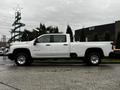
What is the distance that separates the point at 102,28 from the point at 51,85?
33823 mm

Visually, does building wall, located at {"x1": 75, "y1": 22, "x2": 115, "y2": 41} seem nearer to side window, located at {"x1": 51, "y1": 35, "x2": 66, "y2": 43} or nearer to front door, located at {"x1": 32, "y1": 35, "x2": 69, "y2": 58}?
side window, located at {"x1": 51, "y1": 35, "x2": 66, "y2": 43}

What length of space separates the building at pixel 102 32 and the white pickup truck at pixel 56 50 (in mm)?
20172

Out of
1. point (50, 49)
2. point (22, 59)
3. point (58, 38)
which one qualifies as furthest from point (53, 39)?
point (22, 59)

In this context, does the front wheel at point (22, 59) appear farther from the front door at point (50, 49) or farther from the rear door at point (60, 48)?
the rear door at point (60, 48)

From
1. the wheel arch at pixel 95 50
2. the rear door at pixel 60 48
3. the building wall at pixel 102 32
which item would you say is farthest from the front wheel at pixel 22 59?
the building wall at pixel 102 32

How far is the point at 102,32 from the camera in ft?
132

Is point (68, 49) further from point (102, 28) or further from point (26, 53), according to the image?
point (102, 28)

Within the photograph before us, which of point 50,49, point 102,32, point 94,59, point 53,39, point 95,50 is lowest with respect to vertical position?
point 94,59

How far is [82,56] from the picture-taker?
14.5m

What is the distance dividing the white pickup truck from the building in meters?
20.2

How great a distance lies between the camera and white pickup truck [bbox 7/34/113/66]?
566 inches

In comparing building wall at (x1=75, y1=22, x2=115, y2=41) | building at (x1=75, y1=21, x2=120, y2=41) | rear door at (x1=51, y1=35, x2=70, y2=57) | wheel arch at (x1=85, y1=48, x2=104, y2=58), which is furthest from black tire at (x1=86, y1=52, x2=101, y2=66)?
building wall at (x1=75, y1=22, x2=115, y2=41)

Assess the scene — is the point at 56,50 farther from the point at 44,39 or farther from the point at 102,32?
the point at 102,32

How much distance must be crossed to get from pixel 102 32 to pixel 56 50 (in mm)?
26892
